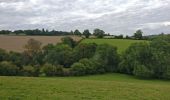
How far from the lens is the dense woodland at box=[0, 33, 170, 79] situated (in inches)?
2778

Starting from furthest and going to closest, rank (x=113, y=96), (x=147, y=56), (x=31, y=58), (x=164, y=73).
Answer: (x=31, y=58)
(x=147, y=56)
(x=164, y=73)
(x=113, y=96)

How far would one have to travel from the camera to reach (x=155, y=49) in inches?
2997

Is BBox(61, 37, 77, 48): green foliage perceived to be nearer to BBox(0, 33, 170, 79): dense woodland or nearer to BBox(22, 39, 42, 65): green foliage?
BBox(0, 33, 170, 79): dense woodland

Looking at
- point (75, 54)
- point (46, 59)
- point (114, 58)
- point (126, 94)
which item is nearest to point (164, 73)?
point (114, 58)

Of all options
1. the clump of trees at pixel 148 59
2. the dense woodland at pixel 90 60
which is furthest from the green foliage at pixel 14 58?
the clump of trees at pixel 148 59

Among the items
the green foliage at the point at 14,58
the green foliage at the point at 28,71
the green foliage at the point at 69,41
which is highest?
the green foliage at the point at 69,41

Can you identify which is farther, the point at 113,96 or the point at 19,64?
the point at 19,64

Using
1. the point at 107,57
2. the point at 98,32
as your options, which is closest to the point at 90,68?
the point at 107,57

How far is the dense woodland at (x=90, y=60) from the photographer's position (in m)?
70.6

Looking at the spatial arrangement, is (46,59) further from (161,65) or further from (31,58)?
(161,65)

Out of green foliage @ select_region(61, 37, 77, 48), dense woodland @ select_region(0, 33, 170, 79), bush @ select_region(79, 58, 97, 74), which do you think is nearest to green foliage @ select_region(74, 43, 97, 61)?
dense woodland @ select_region(0, 33, 170, 79)

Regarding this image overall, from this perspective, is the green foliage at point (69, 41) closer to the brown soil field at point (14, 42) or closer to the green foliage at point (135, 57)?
the brown soil field at point (14, 42)

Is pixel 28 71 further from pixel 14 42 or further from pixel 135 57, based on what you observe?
pixel 135 57

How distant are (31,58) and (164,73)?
116 ft
